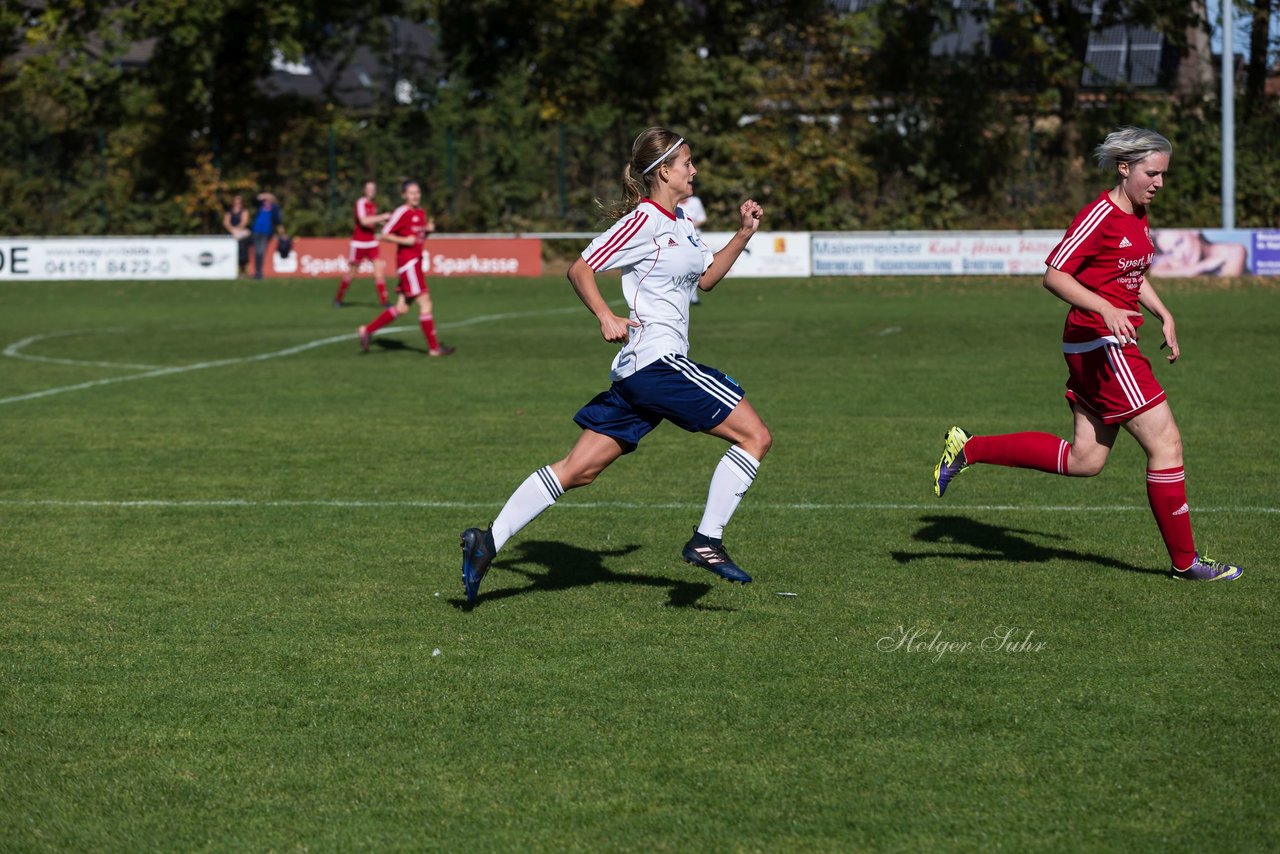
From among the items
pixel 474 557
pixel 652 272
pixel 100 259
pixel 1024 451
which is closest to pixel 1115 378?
pixel 1024 451

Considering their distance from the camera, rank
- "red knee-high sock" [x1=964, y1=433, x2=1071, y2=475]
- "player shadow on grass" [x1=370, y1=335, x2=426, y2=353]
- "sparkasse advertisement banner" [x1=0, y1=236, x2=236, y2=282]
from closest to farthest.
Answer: "red knee-high sock" [x1=964, y1=433, x2=1071, y2=475]
"player shadow on grass" [x1=370, y1=335, x2=426, y2=353]
"sparkasse advertisement banner" [x1=0, y1=236, x2=236, y2=282]

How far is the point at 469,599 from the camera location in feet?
21.9

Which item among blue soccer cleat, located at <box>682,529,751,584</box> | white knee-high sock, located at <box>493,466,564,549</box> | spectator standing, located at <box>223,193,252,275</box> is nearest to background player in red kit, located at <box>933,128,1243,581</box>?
blue soccer cleat, located at <box>682,529,751,584</box>

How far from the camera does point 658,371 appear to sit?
654cm

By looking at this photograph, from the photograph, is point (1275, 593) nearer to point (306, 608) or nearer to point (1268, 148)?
point (306, 608)

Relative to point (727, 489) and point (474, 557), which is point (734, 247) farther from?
point (474, 557)

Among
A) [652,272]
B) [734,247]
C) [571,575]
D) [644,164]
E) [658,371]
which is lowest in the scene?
[571,575]

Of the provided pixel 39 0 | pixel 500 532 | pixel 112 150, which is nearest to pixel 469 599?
pixel 500 532

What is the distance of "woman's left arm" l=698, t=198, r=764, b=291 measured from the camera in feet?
21.6

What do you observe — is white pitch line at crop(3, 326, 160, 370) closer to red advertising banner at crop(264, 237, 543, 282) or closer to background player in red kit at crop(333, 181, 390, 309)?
background player in red kit at crop(333, 181, 390, 309)

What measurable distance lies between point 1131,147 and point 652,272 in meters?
2.14

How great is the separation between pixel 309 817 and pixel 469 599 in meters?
2.30

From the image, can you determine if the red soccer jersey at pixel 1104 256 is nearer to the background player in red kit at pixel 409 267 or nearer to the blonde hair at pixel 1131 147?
the blonde hair at pixel 1131 147

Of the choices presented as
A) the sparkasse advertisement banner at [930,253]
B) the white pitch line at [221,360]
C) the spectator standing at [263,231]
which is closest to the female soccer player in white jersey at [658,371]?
the white pitch line at [221,360]
